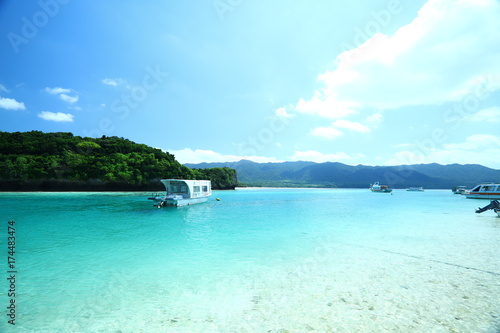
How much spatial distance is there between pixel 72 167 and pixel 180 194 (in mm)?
70812

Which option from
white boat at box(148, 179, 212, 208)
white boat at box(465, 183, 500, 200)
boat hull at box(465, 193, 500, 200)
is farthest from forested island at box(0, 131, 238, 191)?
white boat at box(465, 183, 500, 200)

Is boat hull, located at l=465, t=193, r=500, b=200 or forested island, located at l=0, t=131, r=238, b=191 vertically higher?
forested island, located at l=0, t=131, r=238, b=191

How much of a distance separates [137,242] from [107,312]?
9.30 metres

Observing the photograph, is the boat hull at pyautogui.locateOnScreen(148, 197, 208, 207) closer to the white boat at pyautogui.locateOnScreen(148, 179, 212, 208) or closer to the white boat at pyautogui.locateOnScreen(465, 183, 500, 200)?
the white boat at pyautogui.locateOnScreen(148, 179, 212, 208)

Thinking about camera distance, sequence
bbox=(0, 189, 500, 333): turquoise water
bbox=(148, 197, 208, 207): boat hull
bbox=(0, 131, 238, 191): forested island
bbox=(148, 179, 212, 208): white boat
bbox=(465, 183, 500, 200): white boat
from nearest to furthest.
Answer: bbox=(0, 189, 500, 333): turquoise water, bbox=(148, 197, 208, 207): boat hull, bbox=(148, 179, 212, 208): white boat, bbox=(465, 183, 500, 200): white boat, bbox=(0, 131, 238, 191): forested island

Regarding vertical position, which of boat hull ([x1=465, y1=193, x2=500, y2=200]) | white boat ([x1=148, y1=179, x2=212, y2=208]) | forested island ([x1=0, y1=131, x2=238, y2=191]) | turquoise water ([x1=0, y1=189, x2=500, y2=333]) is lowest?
→ boat hull ([x1=465, y1=193, x2=500, y2=200])

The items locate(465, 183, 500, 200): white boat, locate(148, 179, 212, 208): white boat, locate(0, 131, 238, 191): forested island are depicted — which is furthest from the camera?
locate(0, 131, 238, 191): forested island

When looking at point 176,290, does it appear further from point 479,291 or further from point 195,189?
point 195,189

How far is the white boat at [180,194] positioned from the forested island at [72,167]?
59686mm

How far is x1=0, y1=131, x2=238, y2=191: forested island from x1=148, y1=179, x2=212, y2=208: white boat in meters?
59.7

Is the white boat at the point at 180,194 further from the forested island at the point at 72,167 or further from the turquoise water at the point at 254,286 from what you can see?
the forested island at the point at 72,167

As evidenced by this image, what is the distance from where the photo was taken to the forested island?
257 feet

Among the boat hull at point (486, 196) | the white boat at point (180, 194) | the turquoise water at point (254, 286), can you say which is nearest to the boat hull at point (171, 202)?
the white boat at point (180, 194)

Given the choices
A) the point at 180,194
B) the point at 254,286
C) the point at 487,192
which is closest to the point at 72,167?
the point at 180,194
